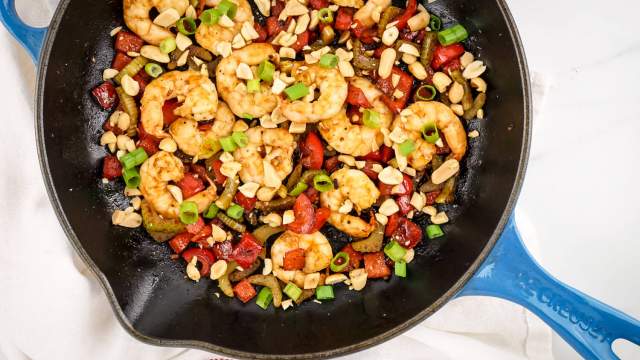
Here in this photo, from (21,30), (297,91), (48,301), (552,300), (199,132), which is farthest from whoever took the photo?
(48,301)

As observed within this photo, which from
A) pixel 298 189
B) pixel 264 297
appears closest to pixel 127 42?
pixel 298 189

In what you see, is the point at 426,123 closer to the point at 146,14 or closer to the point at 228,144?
the point at 228,144

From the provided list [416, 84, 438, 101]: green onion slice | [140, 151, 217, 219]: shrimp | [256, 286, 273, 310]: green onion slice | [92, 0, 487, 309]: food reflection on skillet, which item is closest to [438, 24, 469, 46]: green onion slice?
[92, 0, 487, 309]: food reflection on skillet

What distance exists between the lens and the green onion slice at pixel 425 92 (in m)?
2.95

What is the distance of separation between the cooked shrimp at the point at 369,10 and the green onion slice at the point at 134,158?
1.31 metres

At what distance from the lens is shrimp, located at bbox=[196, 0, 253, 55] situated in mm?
2887

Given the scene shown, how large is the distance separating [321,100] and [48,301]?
1847 mm

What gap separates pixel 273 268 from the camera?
9.82ft

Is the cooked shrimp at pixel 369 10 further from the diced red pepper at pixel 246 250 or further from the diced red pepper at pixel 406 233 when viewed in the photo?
the diced red pepper at pixel 246 250

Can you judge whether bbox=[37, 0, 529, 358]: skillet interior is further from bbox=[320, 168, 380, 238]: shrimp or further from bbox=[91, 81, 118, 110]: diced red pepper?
bbox=[320, 168, 380, 238]: shrimp

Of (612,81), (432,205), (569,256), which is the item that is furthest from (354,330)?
(612,81)

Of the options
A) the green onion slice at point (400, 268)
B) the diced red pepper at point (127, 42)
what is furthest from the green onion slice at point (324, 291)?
the diced red pepper at point (127, 42)

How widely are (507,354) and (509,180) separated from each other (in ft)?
3.49

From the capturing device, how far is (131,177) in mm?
2922
